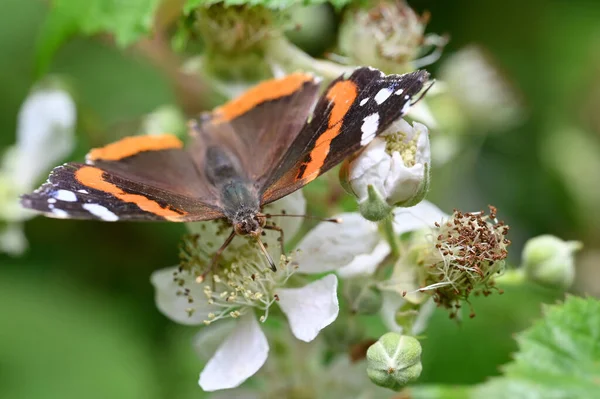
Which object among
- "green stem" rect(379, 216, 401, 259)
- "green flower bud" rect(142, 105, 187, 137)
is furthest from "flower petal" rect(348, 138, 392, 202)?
"green flower bud" rect(142, 105, 187, 137)

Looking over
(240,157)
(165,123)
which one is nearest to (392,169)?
(240,157)

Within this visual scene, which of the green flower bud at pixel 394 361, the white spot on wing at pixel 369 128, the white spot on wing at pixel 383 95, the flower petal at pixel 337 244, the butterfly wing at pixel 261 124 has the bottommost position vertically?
the green flower bud at pixel 394 361

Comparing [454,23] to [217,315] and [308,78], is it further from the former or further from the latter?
[217,315]

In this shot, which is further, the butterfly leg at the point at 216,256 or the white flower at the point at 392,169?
the butterfly leg at the point at 216,256

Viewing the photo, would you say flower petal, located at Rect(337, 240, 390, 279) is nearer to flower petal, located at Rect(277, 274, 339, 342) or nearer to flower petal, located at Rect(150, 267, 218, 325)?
flower petal, located at Rect(277, 274, 339, 342)

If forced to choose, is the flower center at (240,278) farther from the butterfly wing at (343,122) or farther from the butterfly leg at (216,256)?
the butterfly wing at (343,122)

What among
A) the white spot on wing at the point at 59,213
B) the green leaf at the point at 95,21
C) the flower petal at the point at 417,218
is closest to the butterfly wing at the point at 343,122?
the flower petal at the point at 417,218

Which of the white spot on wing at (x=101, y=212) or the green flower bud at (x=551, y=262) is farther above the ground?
the white spot on wing at (x=101, y=212)
